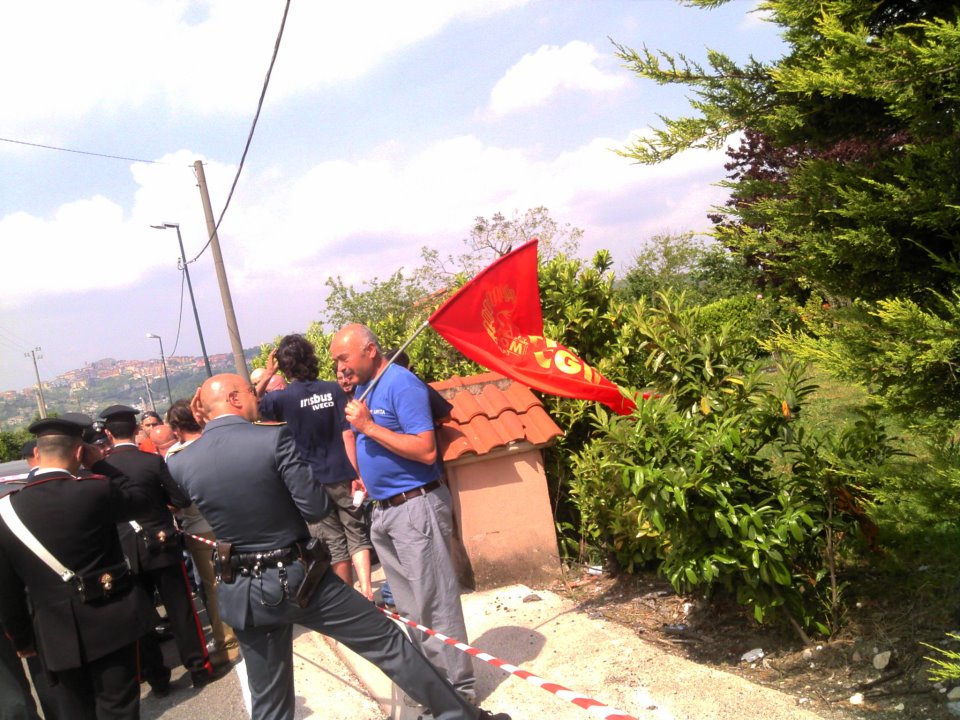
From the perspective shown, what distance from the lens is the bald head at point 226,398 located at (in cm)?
378

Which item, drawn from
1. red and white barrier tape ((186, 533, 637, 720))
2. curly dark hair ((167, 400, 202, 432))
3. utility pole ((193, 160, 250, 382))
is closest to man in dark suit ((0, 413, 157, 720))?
red and white barrier tape ((186, 533, 637, 720))

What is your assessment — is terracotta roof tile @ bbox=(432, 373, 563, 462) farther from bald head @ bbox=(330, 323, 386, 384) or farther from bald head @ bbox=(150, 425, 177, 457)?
bald head @ bbox=(150, 425, 177, 457)

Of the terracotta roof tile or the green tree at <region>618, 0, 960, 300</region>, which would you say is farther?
the terracotta roof tile

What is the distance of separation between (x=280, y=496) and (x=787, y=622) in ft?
8.97

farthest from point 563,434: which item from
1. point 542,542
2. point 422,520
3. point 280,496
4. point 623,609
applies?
point 280,496

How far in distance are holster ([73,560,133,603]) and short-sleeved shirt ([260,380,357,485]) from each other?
1825 millimetres

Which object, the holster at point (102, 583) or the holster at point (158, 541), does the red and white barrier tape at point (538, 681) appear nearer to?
the holster at point (102, 583)

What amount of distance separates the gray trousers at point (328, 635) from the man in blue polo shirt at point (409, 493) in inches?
15.6

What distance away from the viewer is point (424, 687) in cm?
376

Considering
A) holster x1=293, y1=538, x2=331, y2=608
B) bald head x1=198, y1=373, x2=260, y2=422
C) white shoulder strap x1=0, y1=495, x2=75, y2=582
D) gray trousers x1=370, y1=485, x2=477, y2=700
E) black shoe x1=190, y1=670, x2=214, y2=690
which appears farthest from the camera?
black shoe x1=190, y1=670, x2=214, y2=690

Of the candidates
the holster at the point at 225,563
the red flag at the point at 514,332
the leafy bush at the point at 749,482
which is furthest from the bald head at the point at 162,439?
the leafy bush at the point at 749,482

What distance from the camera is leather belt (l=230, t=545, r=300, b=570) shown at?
11.8 ft

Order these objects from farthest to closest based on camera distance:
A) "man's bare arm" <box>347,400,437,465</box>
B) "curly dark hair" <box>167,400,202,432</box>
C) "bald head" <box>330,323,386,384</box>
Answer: "curly dark hair" <box>167,400,202,432</box> → "bald head" <box>330,323,386,384</box> → "man's bare arm" <box>347,400,437,465</box>

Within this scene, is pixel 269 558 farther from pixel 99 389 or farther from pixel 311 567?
pixel 99 389
